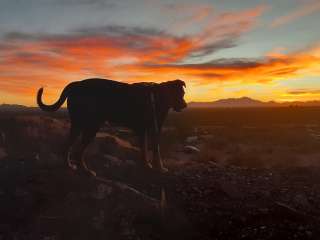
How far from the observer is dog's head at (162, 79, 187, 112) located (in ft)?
36.7

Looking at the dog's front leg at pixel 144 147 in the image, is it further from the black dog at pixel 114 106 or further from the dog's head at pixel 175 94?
the dog's head at pixel 175 94

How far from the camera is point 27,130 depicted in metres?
16.9

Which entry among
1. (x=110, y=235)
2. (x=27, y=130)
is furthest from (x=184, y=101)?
(x=27, y=130)

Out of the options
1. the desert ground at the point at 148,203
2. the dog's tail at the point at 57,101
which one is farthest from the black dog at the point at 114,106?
the desert ground at the point at 148,203

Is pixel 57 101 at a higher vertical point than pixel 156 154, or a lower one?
higher

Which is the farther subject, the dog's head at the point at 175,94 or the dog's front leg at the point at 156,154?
the dog's head at the point at 175,94

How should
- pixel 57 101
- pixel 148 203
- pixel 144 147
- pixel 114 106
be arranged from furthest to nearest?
pixel 144 147 < pixel 57 101 < pixel 114 106 < pixel 148 203

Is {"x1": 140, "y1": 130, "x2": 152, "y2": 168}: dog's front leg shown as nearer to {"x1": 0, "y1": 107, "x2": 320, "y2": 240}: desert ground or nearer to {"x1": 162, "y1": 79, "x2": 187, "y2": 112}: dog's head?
{"x1": 0, "y1": 107, "x2": 320, "y2": 240}: desert ground

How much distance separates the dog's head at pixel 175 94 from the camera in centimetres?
1120

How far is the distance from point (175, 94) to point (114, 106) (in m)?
1.88

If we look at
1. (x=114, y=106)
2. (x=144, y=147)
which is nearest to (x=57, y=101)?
(x=114, y=106)

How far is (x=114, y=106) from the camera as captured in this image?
10289mm

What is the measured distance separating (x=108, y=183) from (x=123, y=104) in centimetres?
202

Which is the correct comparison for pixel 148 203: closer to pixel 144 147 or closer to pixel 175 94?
pixel 144 147
